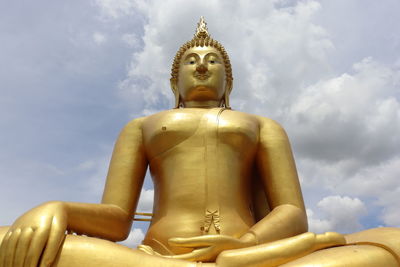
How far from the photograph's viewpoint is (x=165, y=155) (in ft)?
17.3

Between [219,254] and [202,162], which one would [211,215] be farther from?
[219,254]

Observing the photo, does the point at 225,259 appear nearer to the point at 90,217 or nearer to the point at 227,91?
the point at 90,217

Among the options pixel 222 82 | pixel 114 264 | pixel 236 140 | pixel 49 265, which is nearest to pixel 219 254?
pixel 114 264

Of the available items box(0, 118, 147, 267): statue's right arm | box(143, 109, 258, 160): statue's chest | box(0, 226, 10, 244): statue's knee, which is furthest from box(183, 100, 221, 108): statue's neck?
box(0, 226, 10, 244): statue's knee

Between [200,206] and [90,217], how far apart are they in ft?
3.78

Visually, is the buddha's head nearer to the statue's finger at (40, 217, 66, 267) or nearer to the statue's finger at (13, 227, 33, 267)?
the statue's finger at (40, 217, 66, 267)

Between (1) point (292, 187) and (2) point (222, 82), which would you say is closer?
(1) point (292, 187)

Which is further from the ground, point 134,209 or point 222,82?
point 222,82

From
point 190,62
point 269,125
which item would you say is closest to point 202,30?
point 190,62

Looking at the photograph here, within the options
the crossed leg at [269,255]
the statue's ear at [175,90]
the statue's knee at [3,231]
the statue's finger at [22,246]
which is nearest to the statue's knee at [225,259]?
the crossed leg at [269,255]

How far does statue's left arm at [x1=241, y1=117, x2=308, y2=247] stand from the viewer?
4.37 metres

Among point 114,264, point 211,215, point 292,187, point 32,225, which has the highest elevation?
point 292,187

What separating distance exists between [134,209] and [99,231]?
2.42 ft

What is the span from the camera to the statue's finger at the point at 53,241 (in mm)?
3469
